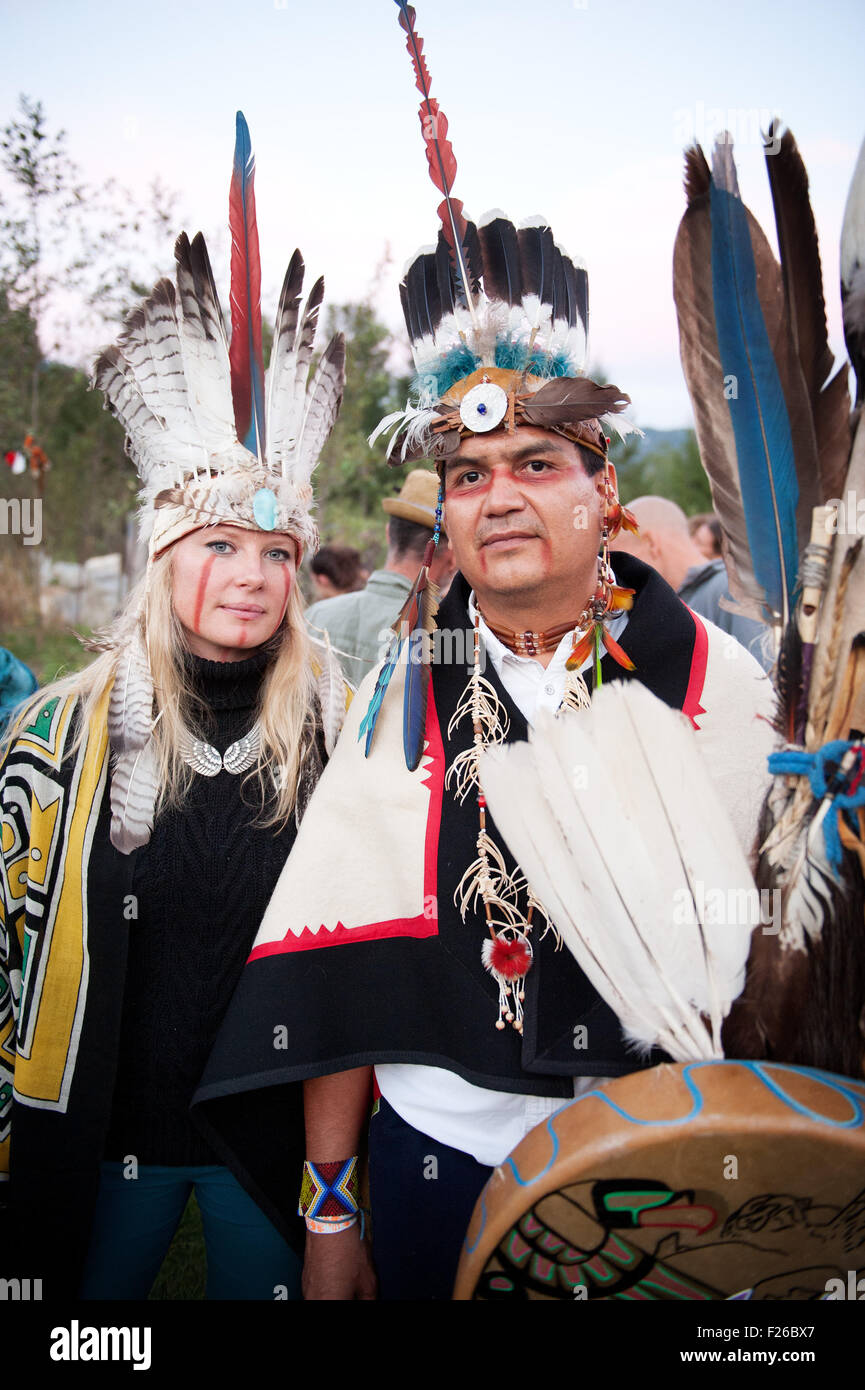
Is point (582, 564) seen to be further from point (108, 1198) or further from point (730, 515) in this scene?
point (108, 1198)

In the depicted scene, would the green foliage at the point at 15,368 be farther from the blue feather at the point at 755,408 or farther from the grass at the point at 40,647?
the blue feather at the point at 755,408

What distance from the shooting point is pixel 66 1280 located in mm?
1900

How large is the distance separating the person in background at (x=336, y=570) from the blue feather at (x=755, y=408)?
4.06m

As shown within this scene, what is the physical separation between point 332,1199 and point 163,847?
31.5 inches

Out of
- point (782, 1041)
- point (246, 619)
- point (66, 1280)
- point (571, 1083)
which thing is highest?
point (246, 619)

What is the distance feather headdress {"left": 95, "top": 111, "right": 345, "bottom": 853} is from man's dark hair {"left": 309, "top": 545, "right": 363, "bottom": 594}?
3.01 metres

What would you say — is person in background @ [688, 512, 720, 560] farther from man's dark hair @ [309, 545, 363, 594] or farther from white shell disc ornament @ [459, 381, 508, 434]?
white shell disc ornament @ [459, 381, 508, 434]

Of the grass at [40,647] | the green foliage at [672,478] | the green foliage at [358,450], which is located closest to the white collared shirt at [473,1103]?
the green foliage at [358,450]

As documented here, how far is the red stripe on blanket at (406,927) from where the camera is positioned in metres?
1.82

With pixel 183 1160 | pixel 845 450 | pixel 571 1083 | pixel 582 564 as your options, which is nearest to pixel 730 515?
pixel 845 450

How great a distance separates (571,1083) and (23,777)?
129cm

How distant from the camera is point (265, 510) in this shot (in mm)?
2049

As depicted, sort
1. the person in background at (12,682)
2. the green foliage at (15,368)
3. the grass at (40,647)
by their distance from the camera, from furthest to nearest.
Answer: the grass at (40,647) → the green foliage at (15,368) → the person in background at (12,682)

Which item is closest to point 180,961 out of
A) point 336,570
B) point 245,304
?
point 245,304
